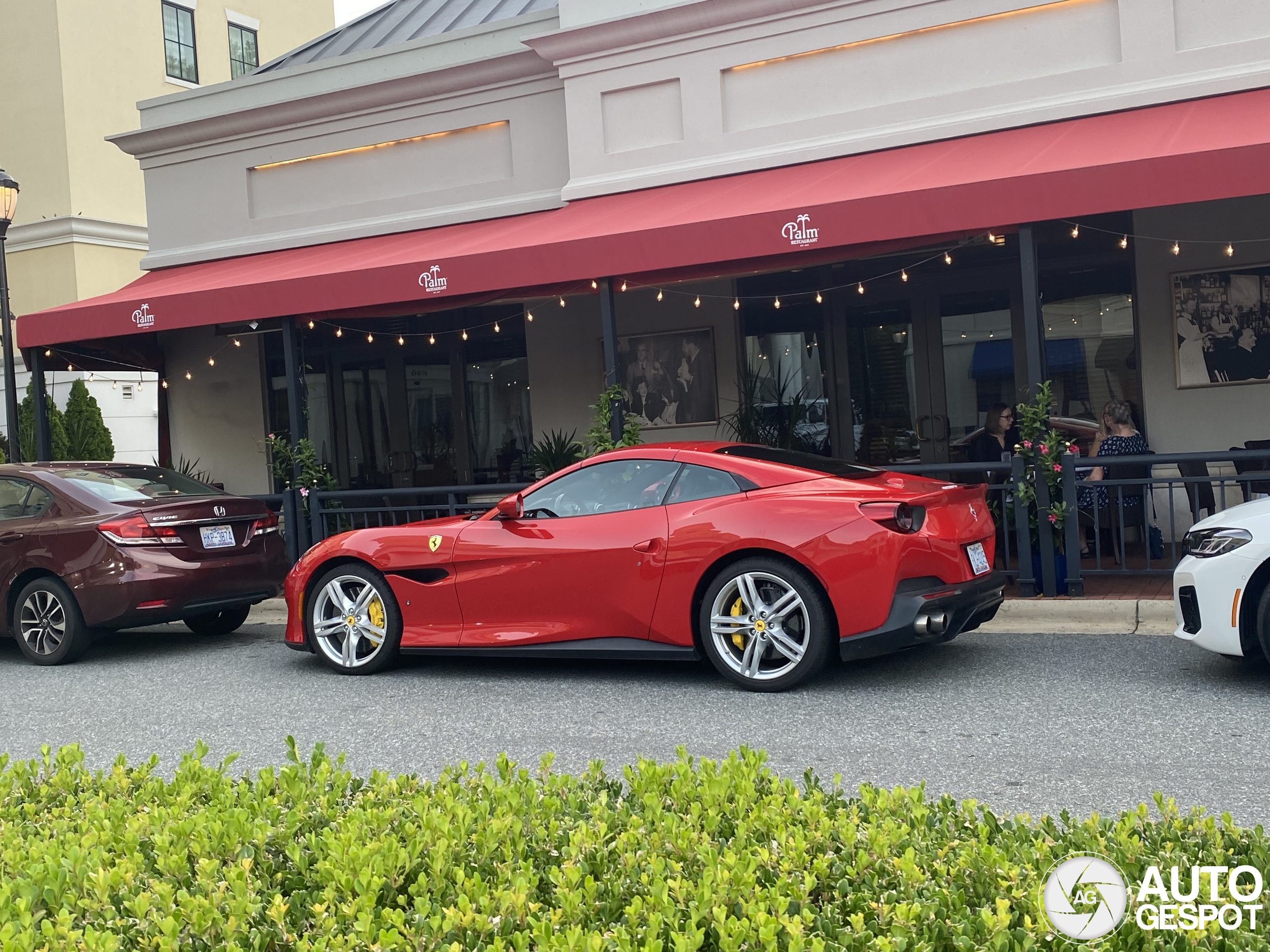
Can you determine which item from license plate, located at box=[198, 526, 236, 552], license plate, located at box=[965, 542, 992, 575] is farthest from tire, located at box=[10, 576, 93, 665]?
license plate, located at box=[965, 542, 992, 575]

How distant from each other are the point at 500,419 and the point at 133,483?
6352mm

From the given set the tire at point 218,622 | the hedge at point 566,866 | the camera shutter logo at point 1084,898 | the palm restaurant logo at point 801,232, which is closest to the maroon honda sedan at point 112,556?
the tire at point 218,622

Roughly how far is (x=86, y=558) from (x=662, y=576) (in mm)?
4778

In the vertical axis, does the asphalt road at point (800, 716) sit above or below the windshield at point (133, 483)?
below

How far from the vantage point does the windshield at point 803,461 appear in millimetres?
7172

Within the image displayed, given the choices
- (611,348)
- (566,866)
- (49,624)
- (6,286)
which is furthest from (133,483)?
(566,866)

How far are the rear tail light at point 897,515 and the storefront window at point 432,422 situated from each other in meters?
10.1

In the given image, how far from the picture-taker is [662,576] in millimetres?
7023

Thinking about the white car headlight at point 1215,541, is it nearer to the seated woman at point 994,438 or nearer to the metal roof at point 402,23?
the seated woman at point 994,438

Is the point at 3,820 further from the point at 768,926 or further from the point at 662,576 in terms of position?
the point at 662,576

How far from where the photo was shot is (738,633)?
6887 millimetres

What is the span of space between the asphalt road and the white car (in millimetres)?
284

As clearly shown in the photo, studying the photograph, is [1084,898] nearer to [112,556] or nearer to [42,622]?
[112,556]

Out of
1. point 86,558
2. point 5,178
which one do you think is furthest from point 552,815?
point 5,178
